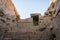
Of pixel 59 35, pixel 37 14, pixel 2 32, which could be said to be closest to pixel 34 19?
pixel 37 14

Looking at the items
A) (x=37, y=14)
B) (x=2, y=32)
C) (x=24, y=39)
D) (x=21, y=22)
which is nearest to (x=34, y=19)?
(x=37, y=14)

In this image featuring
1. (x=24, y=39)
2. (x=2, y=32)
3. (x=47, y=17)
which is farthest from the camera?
(x=47, y=17)

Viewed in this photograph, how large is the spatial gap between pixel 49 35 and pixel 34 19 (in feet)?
16.2

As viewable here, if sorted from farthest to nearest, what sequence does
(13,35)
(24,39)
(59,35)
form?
(13,35) → (24,39) → (59,35)

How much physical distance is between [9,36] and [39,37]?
37.8 inches

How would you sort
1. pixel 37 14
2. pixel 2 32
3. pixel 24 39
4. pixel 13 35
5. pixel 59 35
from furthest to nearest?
pixel 37 14, pixel 2 32, pixel 13 35, pixel 24 39, pixel 59 35

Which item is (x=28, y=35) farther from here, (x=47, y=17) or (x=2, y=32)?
(x=47, y=17)

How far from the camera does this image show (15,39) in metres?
4.93

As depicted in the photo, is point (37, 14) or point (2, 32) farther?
point (37, 14)

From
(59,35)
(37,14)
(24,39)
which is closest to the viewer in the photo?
(59,35)

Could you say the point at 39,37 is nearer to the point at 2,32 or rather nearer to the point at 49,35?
the point at 49,35

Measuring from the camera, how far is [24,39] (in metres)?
4.85

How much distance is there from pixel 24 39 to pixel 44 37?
63cm

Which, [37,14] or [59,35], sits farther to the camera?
[37,14]
